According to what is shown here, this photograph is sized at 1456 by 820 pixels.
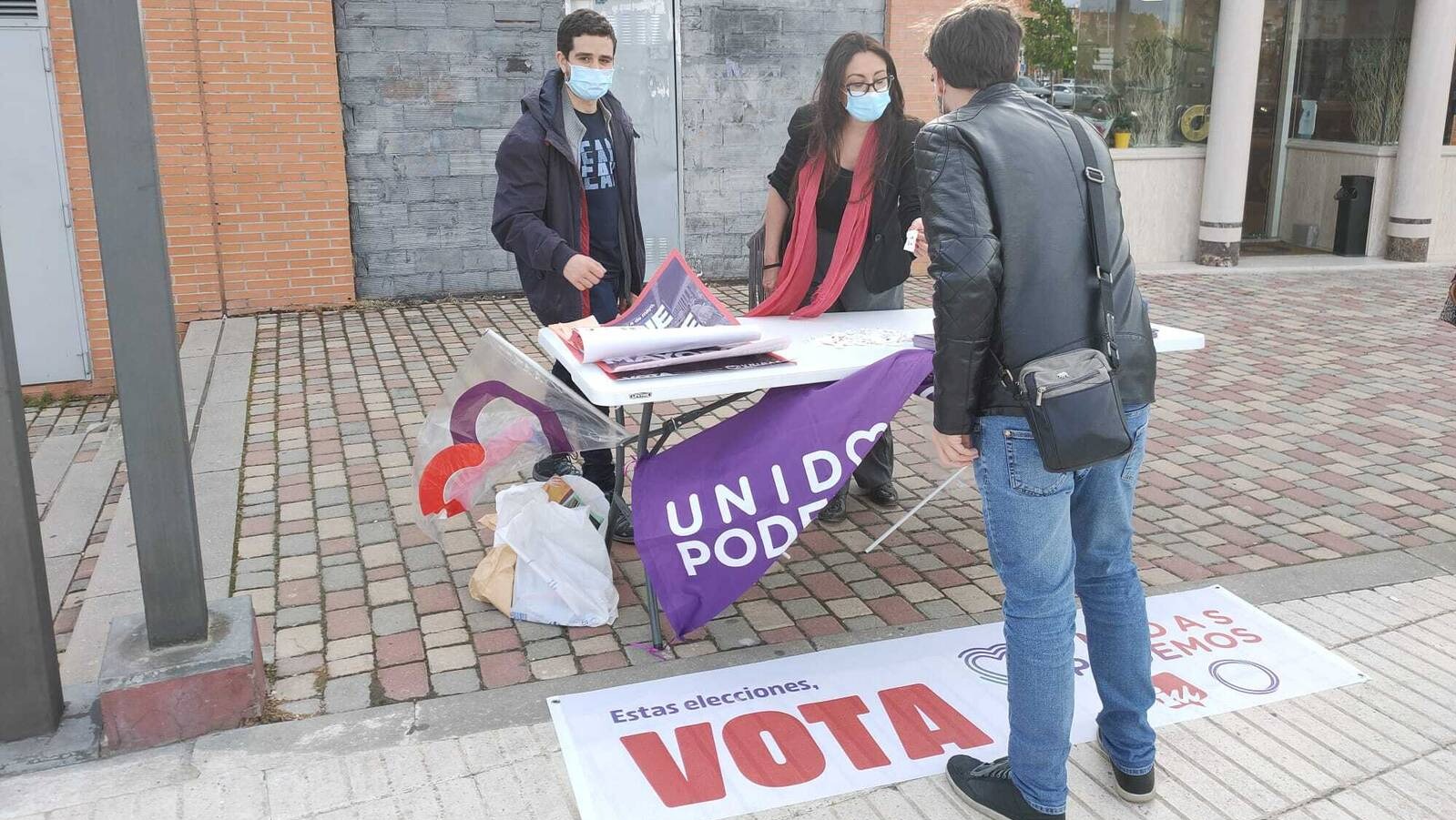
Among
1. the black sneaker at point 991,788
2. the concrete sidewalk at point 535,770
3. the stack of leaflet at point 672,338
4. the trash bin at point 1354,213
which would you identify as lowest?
the concrete sidewalk at point 535,770

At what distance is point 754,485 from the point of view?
365 cm

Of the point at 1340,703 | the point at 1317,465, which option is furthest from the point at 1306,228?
the point at 1340,703

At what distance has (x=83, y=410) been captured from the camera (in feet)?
24.2

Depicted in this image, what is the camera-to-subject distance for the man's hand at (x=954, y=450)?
2779 millimetres

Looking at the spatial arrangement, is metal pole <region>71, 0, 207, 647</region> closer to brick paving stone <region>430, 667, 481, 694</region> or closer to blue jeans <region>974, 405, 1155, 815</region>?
brick paving stone <region>430, 667, 481, 694</region>

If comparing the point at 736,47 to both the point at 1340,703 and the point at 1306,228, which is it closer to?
the point at 1306,228

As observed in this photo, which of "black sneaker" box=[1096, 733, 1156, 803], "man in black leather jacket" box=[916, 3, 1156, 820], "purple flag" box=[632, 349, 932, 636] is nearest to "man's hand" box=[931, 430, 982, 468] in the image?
"man in black leather jacket" box=[916, 3, 1156, 820]

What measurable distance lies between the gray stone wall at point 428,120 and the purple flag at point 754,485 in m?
6.05

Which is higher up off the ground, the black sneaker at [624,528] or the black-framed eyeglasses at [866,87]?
the black-framed eyeglasses at [866,87]

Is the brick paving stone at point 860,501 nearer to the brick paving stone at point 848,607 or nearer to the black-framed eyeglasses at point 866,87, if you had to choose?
the brick paving stone at point 848,607

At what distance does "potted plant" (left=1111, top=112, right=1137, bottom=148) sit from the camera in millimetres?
11516

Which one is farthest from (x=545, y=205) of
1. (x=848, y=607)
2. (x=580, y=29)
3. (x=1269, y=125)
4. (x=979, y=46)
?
(x=1269, y=125)

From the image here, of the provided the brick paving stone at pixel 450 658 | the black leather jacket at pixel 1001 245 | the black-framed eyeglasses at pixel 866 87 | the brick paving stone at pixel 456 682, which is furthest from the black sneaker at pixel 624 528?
the black leather jacket at pixel 1001 245

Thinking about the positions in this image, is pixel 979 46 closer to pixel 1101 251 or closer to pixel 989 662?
pixel 1101 251
